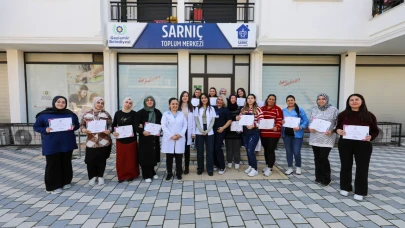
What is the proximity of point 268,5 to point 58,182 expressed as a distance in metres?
8.07

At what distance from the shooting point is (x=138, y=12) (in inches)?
364

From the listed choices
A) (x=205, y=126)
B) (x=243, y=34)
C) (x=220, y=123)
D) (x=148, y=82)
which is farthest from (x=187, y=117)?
(x=148, y=82)

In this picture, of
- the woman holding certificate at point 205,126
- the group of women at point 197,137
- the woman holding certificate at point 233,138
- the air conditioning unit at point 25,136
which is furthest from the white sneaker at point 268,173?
the air conditioning unit at point 25,136

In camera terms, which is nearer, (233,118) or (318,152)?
(318,152)

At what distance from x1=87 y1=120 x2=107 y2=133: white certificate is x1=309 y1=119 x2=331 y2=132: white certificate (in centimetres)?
412

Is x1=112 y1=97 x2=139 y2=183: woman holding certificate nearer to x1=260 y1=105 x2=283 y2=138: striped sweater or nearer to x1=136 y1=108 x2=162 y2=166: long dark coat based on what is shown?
x1=136 y1=108 x2=162 y2=166: long dark coat

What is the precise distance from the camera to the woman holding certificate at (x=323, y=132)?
4266 mm

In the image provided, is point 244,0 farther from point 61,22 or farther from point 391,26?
point 61,22

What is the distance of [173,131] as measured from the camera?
462 centimetres

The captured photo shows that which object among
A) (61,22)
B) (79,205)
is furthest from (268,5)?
(79,205)

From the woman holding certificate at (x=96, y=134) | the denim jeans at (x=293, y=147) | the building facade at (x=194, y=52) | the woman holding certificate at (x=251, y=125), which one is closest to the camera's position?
the woman holding certificate at (x=96, y=134)

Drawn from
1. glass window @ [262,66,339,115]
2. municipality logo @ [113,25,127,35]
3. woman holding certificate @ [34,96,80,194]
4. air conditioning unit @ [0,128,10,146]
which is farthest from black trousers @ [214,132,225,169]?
air conditioning unit @ [0,128,10,146]

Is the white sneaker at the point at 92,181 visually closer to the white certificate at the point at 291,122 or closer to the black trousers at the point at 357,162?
the white certificate at the point at 291,122

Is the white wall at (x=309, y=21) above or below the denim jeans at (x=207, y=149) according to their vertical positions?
above
